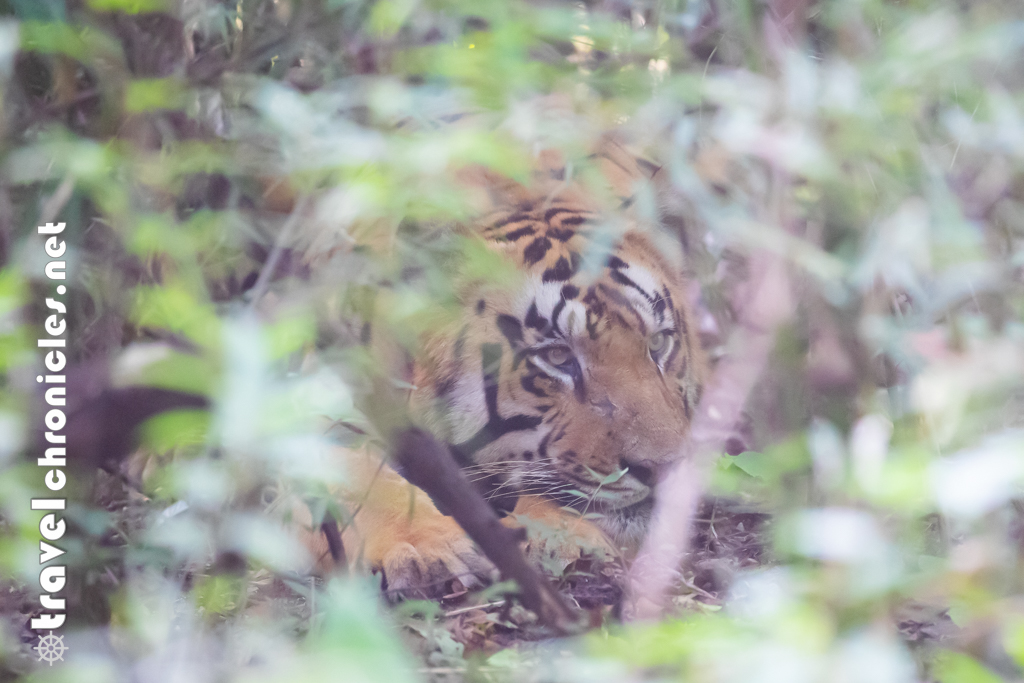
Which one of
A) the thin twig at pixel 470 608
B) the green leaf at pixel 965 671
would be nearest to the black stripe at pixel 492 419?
the thin twig at pixel 470 608

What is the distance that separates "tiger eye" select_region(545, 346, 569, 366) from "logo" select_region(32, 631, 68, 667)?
111 cm

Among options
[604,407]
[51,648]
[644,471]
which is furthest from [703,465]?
[51,648]

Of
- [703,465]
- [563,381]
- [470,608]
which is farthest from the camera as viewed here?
[563,381]

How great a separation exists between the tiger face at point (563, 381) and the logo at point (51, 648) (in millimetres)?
856

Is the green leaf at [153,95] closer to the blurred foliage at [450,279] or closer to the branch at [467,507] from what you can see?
the blurred foliage at [450,279]

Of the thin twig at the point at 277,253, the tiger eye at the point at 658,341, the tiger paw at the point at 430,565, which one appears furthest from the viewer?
the tiger eye at the point at 658,341

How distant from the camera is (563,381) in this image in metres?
1.74

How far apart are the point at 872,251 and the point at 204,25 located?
44.9 inches

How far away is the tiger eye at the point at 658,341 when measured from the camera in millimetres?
1889

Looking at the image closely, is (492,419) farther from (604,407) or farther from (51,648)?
(51,648)

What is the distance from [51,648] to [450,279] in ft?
2.96

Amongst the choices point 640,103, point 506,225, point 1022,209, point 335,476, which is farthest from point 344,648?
point 506,225

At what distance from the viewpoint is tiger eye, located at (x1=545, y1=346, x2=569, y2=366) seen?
5.74 feet

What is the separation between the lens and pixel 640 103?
52.7 inches
